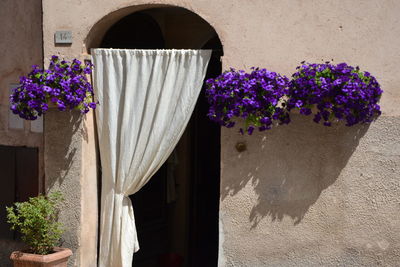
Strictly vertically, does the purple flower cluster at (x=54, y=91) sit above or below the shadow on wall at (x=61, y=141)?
above

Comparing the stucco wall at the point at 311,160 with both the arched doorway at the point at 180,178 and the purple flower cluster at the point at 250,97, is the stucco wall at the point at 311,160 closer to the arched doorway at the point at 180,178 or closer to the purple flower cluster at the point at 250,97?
the purple flower cluster at the point at 250,97

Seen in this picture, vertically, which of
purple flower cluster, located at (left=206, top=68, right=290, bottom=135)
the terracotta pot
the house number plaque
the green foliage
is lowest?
the terracotta pot

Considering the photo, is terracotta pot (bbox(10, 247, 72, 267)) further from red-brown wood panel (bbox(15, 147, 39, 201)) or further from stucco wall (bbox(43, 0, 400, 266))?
stucco wall (bbox(43, 0, 400, 266))

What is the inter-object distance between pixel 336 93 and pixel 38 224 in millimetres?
2791

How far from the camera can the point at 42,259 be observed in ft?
17.9

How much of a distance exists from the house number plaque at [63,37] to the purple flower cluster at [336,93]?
2.14 meters

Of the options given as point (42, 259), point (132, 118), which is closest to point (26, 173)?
point (42, 259)

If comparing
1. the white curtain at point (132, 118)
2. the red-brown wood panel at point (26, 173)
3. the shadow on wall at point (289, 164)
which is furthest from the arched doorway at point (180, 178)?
the shadow on wall at point (289, 164)

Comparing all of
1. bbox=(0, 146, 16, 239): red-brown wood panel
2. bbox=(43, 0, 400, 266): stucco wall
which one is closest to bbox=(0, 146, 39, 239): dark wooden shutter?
bbox=(0, 146, 16, 239): red-brown wood panel

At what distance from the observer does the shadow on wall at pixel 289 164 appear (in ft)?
16.7

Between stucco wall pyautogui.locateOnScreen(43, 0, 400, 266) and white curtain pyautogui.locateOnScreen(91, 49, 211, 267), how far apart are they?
0.44 meters

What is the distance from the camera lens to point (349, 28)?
4988 mm

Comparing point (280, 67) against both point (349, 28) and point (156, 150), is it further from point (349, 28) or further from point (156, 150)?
point (156, 150)

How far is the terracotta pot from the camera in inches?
215
